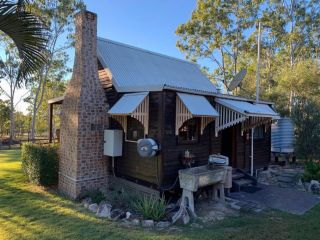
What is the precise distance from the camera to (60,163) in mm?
9477

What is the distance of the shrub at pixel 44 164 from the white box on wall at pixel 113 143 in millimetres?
2223

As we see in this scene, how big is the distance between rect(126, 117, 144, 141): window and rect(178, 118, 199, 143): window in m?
1.30

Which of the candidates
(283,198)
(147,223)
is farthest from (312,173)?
(147,223)

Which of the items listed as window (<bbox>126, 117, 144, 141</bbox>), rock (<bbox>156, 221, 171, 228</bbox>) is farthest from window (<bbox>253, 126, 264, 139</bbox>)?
rock (<bbox>156, 221, 171, 228</bbox>)

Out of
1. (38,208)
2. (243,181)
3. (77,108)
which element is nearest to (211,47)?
(243,181)

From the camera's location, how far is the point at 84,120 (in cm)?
856

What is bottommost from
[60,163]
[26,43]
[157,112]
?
[60,163]

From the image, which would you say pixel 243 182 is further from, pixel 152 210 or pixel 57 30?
pixel 57 30

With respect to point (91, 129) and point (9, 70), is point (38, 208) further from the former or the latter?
point (9, 70)

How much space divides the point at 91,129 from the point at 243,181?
6079 mm

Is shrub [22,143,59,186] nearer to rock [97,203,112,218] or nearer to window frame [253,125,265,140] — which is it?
rock [97,203,112,218]

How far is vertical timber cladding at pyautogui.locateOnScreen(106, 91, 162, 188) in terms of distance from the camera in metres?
7.78

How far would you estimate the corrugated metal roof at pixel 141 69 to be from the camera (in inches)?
371

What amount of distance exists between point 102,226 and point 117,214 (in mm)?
780
